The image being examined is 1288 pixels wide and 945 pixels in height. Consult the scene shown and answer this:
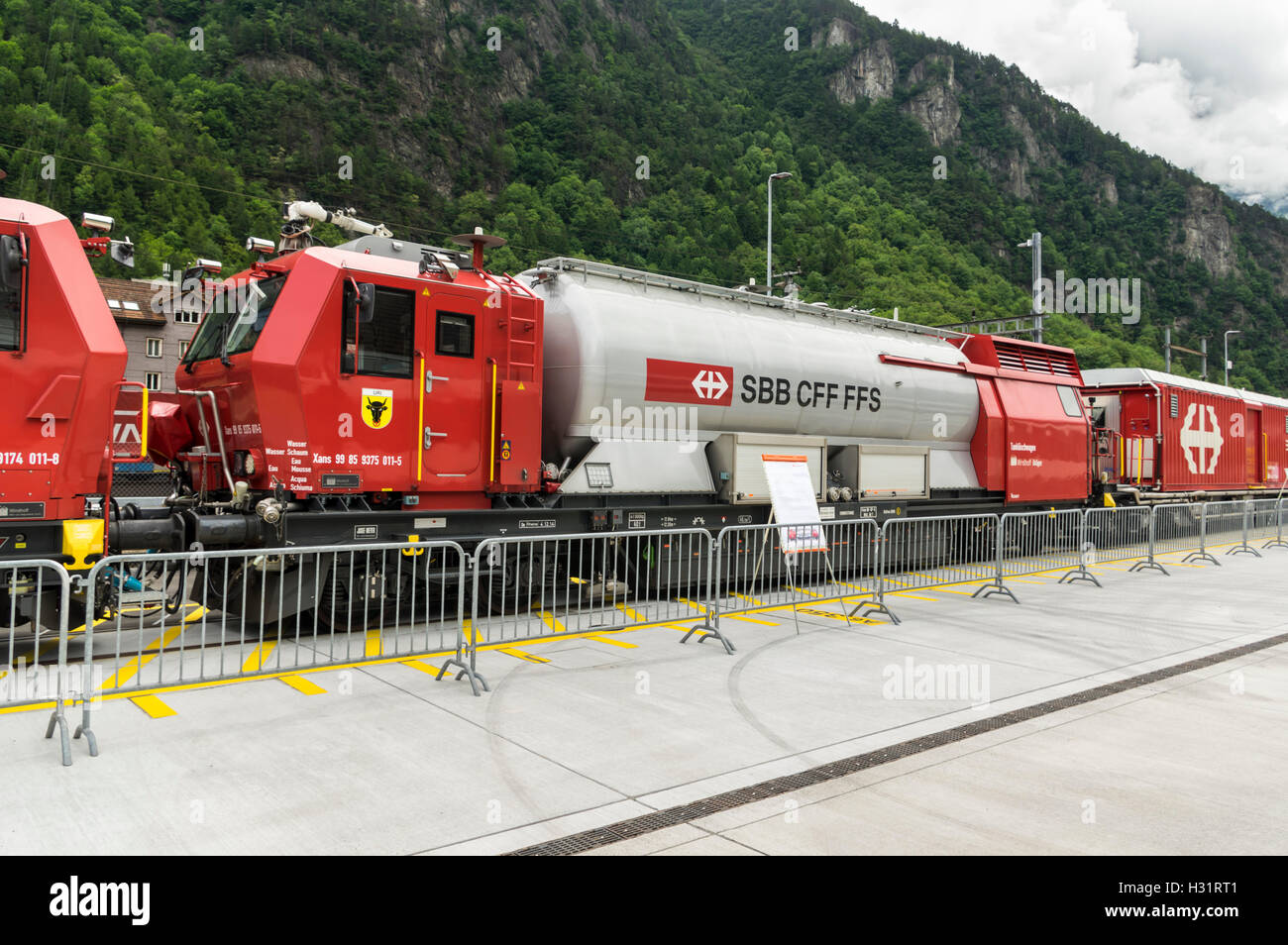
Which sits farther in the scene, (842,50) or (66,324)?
(842,50)

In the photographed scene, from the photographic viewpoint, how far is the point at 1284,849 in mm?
4031

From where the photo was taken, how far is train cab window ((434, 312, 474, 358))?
9.33m

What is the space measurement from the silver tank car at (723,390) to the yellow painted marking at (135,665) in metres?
4.41

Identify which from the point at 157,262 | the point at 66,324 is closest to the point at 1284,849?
the point at 66,324

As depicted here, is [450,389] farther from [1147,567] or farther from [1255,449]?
[1255,449]

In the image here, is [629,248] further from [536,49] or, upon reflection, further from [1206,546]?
[1206,546]

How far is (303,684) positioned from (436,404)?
3491mm

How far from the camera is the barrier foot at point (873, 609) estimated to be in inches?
394

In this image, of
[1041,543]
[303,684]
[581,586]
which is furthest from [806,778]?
[1041,543]

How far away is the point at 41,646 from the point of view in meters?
7.79

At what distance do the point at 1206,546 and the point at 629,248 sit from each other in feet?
181

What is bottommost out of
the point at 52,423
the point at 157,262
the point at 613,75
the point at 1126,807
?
the point at 1126,807

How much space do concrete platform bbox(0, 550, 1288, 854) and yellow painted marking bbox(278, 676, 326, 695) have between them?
0.05 meters

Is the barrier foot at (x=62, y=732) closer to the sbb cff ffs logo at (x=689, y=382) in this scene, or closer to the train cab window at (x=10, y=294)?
the train cab window at (x=10, y=294)
